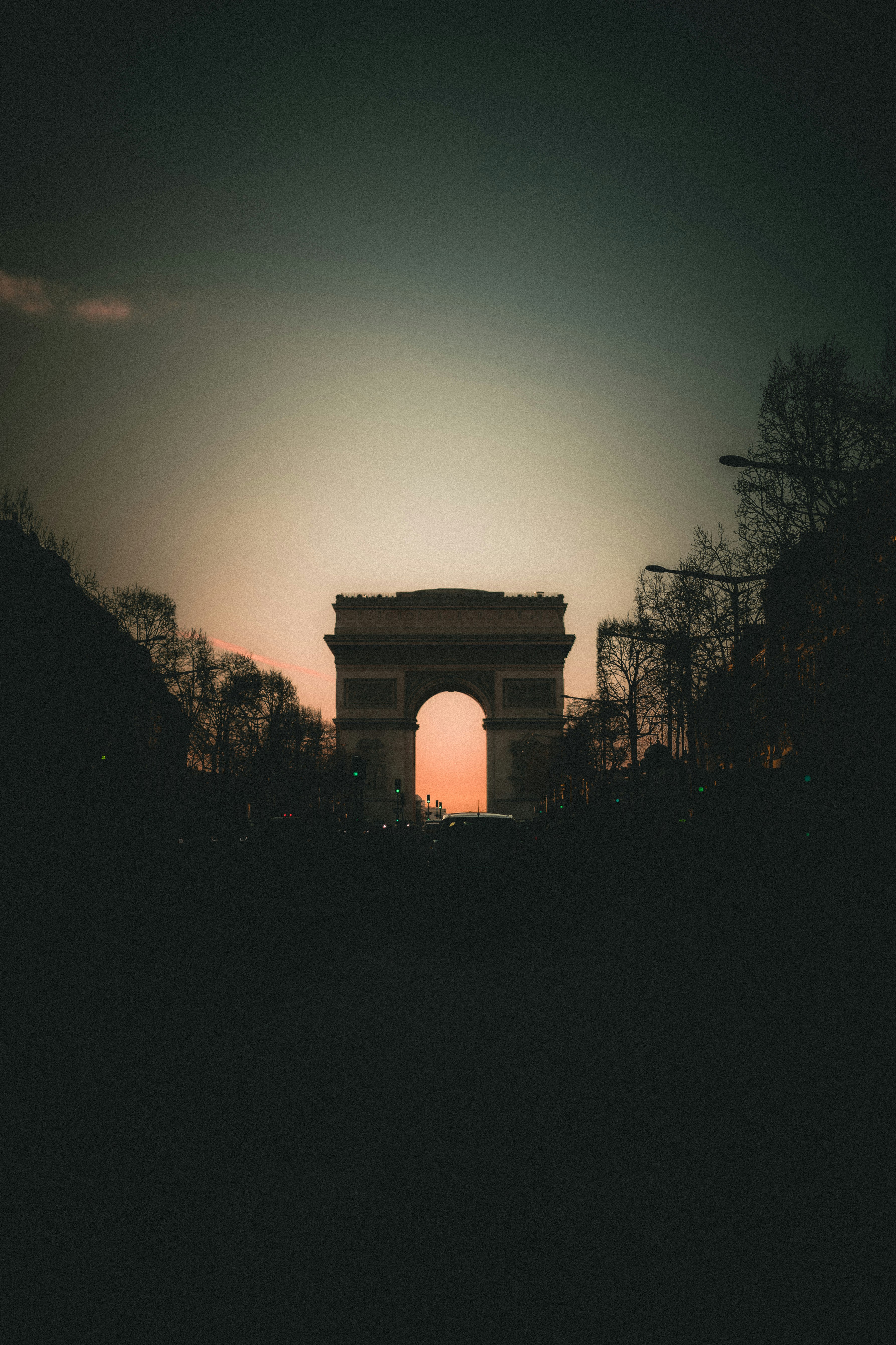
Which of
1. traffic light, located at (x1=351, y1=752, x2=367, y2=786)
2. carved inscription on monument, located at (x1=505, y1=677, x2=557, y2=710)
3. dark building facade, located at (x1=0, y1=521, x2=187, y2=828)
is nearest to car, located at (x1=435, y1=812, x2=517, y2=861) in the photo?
dark building facade, located at (x1=0, y1=521, x2=187, y2=828)

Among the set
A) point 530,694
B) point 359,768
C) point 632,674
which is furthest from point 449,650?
point 359,768

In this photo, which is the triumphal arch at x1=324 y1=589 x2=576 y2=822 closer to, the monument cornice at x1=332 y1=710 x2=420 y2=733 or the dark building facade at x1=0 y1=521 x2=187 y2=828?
the monument cornice at x1=332 y1=710 x2=420 y2=733

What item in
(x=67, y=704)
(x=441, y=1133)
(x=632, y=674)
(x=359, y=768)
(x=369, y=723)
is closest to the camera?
(x=441, y=1133)

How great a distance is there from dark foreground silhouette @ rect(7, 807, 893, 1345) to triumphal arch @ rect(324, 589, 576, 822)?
5130 centimetres

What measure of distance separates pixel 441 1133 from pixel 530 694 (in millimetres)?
57179

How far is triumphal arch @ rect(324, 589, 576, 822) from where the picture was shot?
195ft

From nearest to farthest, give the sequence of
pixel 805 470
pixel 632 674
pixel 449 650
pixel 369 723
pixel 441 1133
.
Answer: pixel 441 1133
pixel 805 470
pixel 632 674
pixel 369 723
pixel 449 650

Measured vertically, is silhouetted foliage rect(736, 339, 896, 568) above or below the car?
above

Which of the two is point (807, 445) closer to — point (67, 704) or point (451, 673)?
point (67, 704)

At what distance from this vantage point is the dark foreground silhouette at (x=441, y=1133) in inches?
95.9

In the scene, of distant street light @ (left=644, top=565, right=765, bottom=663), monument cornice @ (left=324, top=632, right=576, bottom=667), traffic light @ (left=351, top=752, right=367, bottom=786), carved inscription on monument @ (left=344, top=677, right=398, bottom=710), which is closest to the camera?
distant street light @ (left=644, top=565, right=765, bottom=663)

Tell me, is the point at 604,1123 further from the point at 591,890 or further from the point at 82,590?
the point at 82,590

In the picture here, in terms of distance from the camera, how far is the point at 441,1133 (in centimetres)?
352

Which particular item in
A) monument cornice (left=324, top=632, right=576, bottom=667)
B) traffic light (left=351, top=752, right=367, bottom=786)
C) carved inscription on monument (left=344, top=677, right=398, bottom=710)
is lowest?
traffic light (left=351, top=752, right=367, bottom=786)
